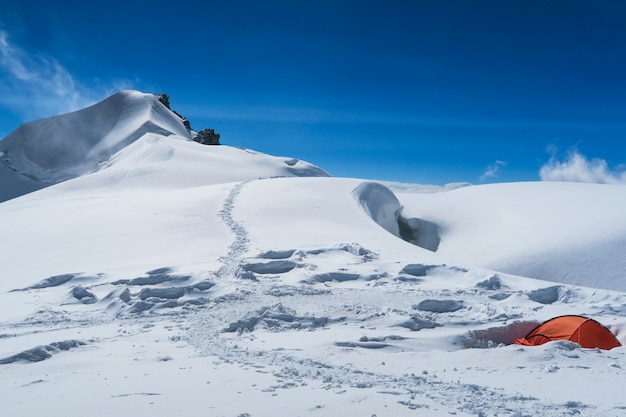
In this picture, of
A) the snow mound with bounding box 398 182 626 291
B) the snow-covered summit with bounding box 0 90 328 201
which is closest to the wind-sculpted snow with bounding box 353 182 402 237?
the snow mound with bounding box 398 182 626 291

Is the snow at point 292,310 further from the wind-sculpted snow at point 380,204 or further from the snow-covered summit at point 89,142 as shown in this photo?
the snow-covered summit at point 89,142

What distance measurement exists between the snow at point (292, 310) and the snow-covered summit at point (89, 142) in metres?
37.0

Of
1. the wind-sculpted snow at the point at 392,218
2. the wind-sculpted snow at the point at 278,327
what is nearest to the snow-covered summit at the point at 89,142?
the wind-sculpted snow at the point at 392,218

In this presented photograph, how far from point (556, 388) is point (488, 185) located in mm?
26921

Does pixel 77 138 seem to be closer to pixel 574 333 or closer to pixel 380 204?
pixel 380 204

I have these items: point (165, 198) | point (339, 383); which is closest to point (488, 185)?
point (165, 198)

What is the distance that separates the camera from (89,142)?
265 feet

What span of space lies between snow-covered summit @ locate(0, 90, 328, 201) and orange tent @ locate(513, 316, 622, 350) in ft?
154

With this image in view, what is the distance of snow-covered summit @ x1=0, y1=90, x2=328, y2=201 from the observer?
66000 millimetres

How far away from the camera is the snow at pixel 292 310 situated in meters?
5.04

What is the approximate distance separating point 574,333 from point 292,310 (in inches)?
172

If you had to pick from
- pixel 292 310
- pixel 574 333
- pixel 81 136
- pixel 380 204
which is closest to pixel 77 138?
pixel 81 136

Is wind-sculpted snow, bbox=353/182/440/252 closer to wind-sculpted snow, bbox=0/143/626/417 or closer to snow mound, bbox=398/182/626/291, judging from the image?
snow mound, bbox=398/182/626/291

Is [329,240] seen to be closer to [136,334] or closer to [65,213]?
[136,334]
